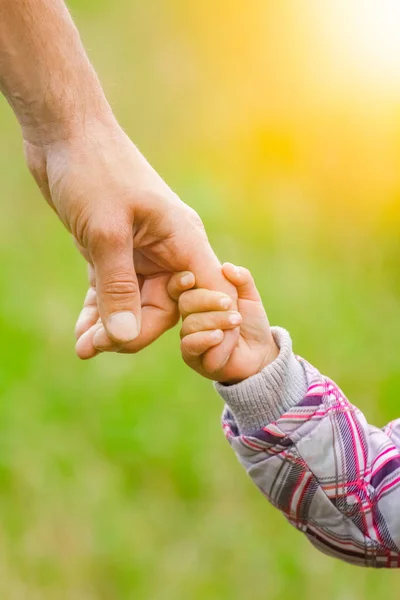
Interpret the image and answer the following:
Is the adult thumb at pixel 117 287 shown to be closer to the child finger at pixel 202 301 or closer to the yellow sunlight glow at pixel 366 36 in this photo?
the child finger at pixel 202 301

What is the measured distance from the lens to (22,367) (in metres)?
2.61

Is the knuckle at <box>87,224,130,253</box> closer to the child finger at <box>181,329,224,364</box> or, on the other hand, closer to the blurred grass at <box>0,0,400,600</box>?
the child finger at <box>181,329,224,364</box>

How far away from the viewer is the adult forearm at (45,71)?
117 centimetres

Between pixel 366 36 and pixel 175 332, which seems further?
pixel 366 36

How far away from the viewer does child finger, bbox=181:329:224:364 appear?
120 centimetres

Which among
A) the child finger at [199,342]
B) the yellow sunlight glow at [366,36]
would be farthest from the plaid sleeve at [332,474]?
the yellow sunlight glow at [366,36]

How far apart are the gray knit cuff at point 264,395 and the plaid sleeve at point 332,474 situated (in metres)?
0.01

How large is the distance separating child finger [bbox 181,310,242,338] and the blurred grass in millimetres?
1122

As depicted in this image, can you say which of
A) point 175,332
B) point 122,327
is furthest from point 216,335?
point 175,332

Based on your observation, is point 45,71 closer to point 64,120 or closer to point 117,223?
point 64,120

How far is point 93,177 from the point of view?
3.87 ft

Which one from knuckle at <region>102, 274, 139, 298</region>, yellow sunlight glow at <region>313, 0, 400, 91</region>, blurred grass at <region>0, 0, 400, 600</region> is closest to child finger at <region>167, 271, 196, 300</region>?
knuckle at <region>102, 274, 139, 298</region>

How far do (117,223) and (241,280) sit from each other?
23cm

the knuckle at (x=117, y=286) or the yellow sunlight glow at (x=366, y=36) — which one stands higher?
the yellow sunlight glow at (x=366, y=36)
